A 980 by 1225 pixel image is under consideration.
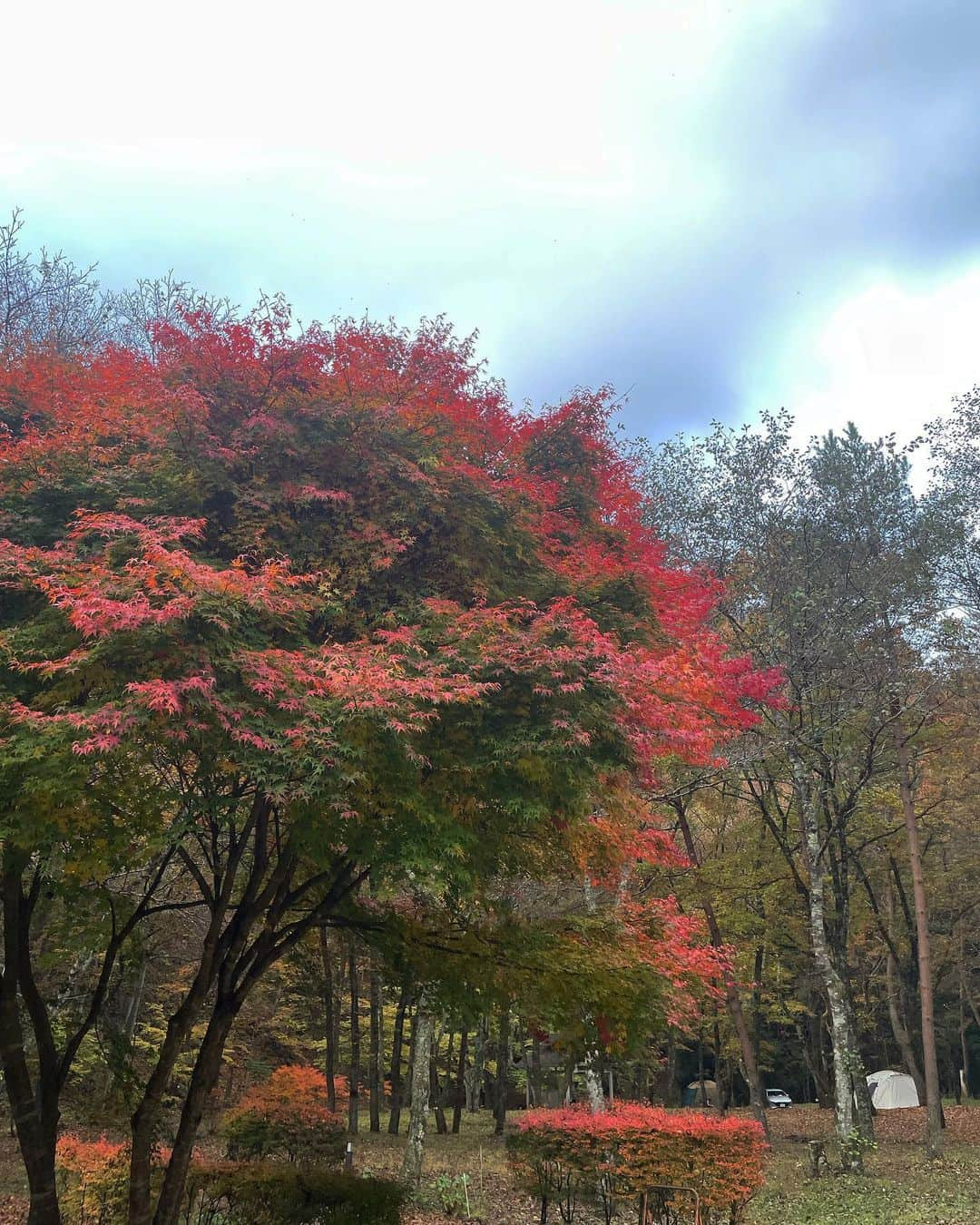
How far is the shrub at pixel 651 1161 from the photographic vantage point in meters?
10.6

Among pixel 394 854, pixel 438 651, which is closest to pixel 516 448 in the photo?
pixel 438 651

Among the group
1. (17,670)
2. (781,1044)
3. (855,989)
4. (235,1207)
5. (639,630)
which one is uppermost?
(639,630)

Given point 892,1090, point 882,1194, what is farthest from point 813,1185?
point 892,1090

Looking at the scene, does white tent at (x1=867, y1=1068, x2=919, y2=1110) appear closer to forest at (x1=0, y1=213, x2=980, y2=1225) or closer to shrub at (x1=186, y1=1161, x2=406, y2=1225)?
forest at (x1=0, y1=213, x2=980, y2=1225)

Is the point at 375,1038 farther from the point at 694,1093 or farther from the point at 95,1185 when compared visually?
the point at 694,1093

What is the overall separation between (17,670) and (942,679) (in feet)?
52.3

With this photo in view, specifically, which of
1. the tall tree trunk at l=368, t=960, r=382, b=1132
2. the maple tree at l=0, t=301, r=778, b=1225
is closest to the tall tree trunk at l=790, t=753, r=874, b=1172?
the maple tree at l=0, t=301, r=778, b=1225

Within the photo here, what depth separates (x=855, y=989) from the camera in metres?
31.4

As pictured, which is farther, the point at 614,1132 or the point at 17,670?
the point at 614,1132

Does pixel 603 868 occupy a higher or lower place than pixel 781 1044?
higher

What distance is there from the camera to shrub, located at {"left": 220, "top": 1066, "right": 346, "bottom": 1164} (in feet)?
44.5

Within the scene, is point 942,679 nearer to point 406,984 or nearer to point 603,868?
point 603,868

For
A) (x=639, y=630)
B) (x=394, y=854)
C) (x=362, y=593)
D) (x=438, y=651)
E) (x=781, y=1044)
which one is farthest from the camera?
(x=781, y=1044)

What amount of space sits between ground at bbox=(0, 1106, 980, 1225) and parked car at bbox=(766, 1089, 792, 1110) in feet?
72.4
